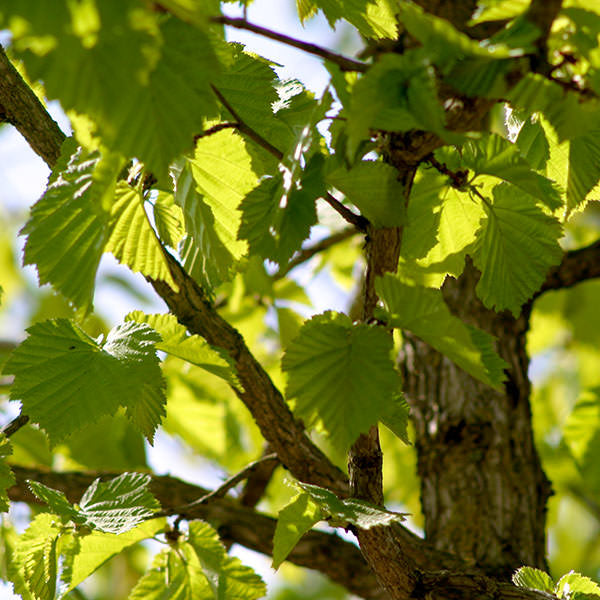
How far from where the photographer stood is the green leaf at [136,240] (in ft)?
3.12

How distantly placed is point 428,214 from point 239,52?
0.34 meters

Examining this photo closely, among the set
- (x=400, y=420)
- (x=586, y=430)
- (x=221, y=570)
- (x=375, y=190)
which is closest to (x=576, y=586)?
(x=400, y=420)

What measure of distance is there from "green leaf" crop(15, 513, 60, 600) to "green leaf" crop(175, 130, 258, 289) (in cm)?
44

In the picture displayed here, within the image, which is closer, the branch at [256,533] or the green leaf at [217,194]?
the green leaf at [217,194]

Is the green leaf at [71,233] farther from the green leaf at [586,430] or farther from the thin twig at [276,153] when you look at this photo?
the green leaf at [586,430]

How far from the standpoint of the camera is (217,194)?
38.6 inches

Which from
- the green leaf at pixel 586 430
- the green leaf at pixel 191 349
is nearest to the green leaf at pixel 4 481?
the green leaf at pixel 191 349

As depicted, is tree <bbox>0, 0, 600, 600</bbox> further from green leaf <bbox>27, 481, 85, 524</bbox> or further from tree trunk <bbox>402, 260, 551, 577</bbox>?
tree trunk <bbox>402, 260, 551, 577</bbox>

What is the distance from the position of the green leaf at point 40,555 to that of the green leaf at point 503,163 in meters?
0.75

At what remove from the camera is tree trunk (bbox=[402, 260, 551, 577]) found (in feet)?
5.66

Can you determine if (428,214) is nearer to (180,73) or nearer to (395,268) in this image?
(395,268)

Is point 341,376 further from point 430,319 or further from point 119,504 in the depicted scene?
point 119,504

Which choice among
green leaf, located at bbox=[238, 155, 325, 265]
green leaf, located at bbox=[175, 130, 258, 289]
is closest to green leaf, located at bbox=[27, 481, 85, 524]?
green leaf, located at bbox=[175, 130, 258, 289]

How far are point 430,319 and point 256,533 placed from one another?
105cm
